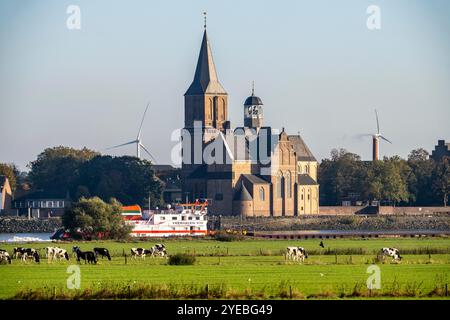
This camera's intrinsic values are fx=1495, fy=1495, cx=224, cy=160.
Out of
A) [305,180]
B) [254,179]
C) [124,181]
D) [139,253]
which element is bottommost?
[139,253]

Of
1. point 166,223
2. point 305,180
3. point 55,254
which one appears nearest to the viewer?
point 55,254

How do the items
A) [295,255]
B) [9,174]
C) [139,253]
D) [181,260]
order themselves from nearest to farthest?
[181,260] → [295,255] → [139,253] → [9,174]

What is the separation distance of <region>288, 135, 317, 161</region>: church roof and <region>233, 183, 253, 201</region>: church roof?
52.6ft

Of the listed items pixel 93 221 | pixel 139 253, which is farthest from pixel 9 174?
pixel 139 253

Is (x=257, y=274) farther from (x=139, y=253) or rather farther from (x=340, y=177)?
(x=340, y=177)

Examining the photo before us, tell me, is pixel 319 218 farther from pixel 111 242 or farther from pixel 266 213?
pixel 111 242

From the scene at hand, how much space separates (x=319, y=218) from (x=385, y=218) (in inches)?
294

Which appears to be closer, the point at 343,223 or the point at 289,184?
the point at 343,223

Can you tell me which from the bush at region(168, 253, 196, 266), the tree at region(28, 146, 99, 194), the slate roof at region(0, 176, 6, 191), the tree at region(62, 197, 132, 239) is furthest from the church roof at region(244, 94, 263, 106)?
the bush at region(168, 253, 196, 266)

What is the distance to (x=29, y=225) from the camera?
146 m

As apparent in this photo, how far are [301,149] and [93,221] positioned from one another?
6703cm

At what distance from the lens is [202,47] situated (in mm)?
162750

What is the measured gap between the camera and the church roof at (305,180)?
160 m
